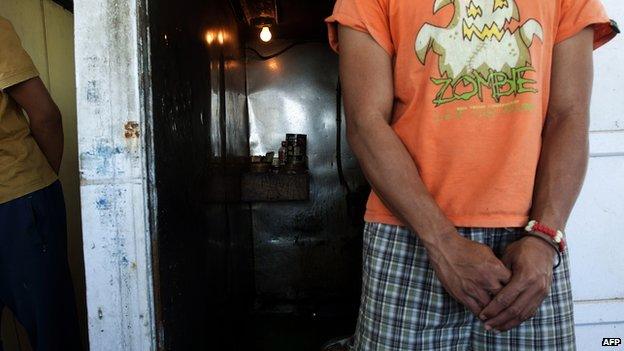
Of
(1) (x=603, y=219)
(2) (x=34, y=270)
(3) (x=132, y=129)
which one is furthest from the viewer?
(2) (x=34, y=270)

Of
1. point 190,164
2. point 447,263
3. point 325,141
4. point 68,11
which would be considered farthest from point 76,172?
point 447,263

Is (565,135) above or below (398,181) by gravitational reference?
above

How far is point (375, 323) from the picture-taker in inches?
47.4

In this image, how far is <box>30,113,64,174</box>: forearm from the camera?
2.08m

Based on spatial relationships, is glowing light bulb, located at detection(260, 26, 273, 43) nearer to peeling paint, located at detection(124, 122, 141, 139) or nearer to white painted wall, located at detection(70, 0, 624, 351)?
white painted wall, located at detection(70, 0, 624, 351)

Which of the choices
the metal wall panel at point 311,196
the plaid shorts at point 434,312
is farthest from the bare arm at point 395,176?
the metal wall panel at point 311,196

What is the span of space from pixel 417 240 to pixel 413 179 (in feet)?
0.61

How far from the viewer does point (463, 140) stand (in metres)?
1.12

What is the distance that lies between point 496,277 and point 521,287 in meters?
0.06

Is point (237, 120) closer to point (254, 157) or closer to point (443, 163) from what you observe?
point (254, 157)

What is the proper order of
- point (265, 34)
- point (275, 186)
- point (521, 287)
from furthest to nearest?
point (265, 34)
point (275, 186)
point (521, 287)

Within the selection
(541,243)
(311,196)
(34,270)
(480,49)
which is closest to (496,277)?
(541,243)

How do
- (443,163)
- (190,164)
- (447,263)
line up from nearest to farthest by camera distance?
(447,263) → (443,163) → (190,164)
